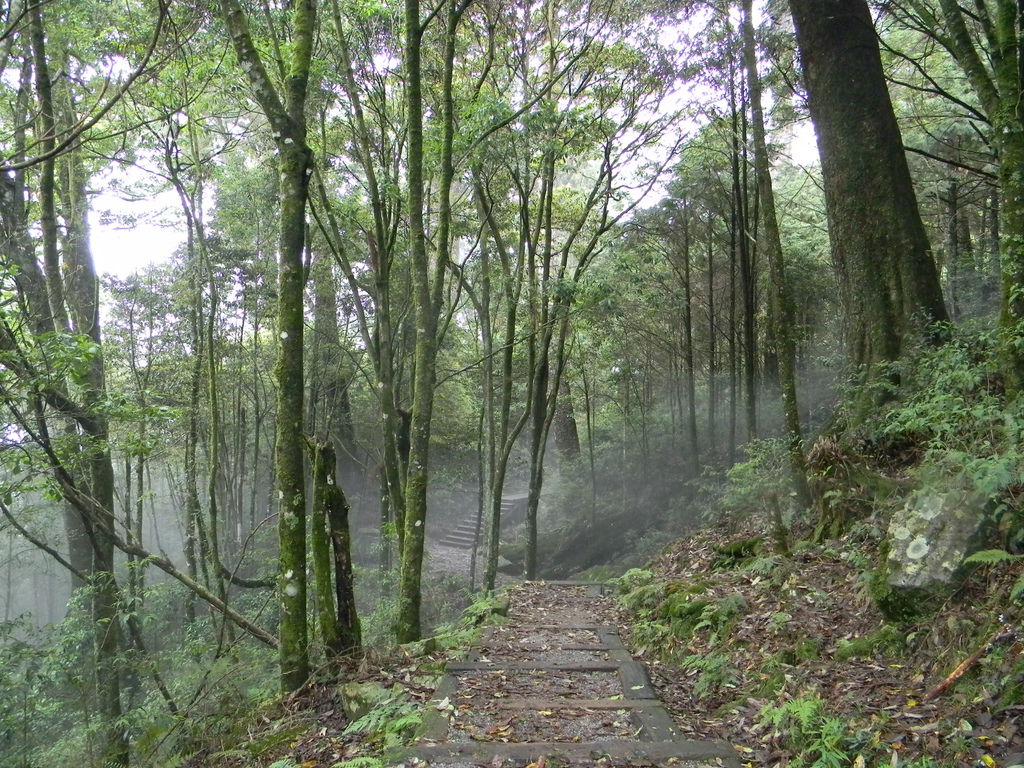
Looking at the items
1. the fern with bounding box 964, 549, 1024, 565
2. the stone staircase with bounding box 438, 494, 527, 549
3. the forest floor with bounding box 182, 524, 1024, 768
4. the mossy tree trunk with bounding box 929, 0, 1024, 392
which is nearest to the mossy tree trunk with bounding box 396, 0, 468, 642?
the forest floor with bounding box 182, 524, 1024, 768

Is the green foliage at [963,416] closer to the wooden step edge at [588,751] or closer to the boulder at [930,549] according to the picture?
the boulder at [930,549]

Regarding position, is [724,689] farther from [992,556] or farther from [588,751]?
[992,556]

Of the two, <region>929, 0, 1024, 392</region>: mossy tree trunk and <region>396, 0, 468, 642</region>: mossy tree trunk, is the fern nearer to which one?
<region>929, 0, 1024, 392</region>: mossy tree trunk

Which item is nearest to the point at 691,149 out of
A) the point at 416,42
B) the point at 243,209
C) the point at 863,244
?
the point at 863,244

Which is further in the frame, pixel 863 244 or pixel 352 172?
pixel 352 172

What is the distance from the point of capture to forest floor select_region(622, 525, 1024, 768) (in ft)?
9.59

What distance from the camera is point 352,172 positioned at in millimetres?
11594

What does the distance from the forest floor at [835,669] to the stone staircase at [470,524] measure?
829 inches

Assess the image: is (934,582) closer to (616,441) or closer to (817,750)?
(817,750)

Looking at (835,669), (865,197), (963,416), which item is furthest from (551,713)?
(865,197)

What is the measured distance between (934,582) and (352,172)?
10817mm

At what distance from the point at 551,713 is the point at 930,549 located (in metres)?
2.66

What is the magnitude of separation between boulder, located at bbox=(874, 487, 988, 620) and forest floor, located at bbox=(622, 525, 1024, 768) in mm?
125

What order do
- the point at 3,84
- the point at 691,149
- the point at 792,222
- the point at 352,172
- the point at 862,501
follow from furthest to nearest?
the point at 792,222, the point at 691,149, the point at 352,172, the point at 3,84, the point at 862,501
